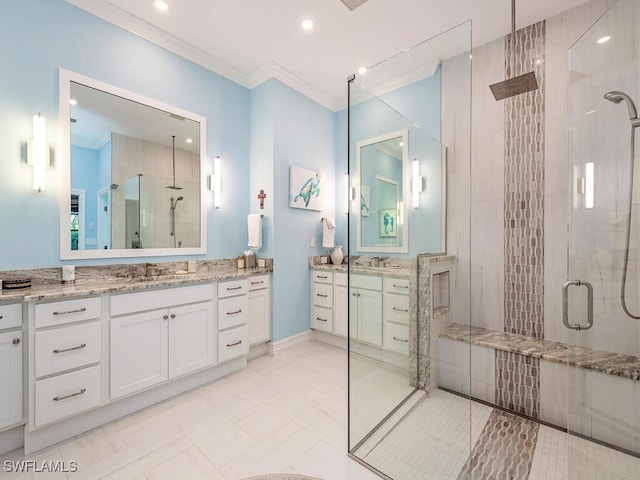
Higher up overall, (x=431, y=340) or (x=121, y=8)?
(x=121, y=8)

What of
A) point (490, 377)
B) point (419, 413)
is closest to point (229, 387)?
point (419, 413)

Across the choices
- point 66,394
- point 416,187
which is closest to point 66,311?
point 66,394

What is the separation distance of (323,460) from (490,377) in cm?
141

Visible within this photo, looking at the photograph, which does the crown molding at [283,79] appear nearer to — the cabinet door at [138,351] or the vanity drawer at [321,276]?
the vanity drawer at [321,276]

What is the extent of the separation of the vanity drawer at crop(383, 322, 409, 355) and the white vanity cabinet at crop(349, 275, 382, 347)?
5 cm

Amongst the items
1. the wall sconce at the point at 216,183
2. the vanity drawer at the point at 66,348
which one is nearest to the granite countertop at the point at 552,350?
the vanity drawer at the point at 66,348

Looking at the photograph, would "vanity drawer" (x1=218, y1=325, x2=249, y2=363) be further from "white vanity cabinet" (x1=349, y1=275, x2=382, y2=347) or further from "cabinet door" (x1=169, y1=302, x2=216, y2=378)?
"white vanity cabinet" (x1=349, y1=275, x2=382, y2=347)

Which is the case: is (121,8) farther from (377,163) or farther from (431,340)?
(431,340)

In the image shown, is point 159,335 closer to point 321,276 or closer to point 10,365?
point 10,365

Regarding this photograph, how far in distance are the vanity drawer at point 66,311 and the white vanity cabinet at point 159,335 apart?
11cm

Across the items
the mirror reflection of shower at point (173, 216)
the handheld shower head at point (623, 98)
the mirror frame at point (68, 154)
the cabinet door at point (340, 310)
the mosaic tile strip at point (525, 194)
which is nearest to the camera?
the handheld shower head at point (623, 98)

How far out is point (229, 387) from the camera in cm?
237

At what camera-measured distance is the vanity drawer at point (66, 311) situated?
5.30 feet

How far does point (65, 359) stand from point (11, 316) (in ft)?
1.22
